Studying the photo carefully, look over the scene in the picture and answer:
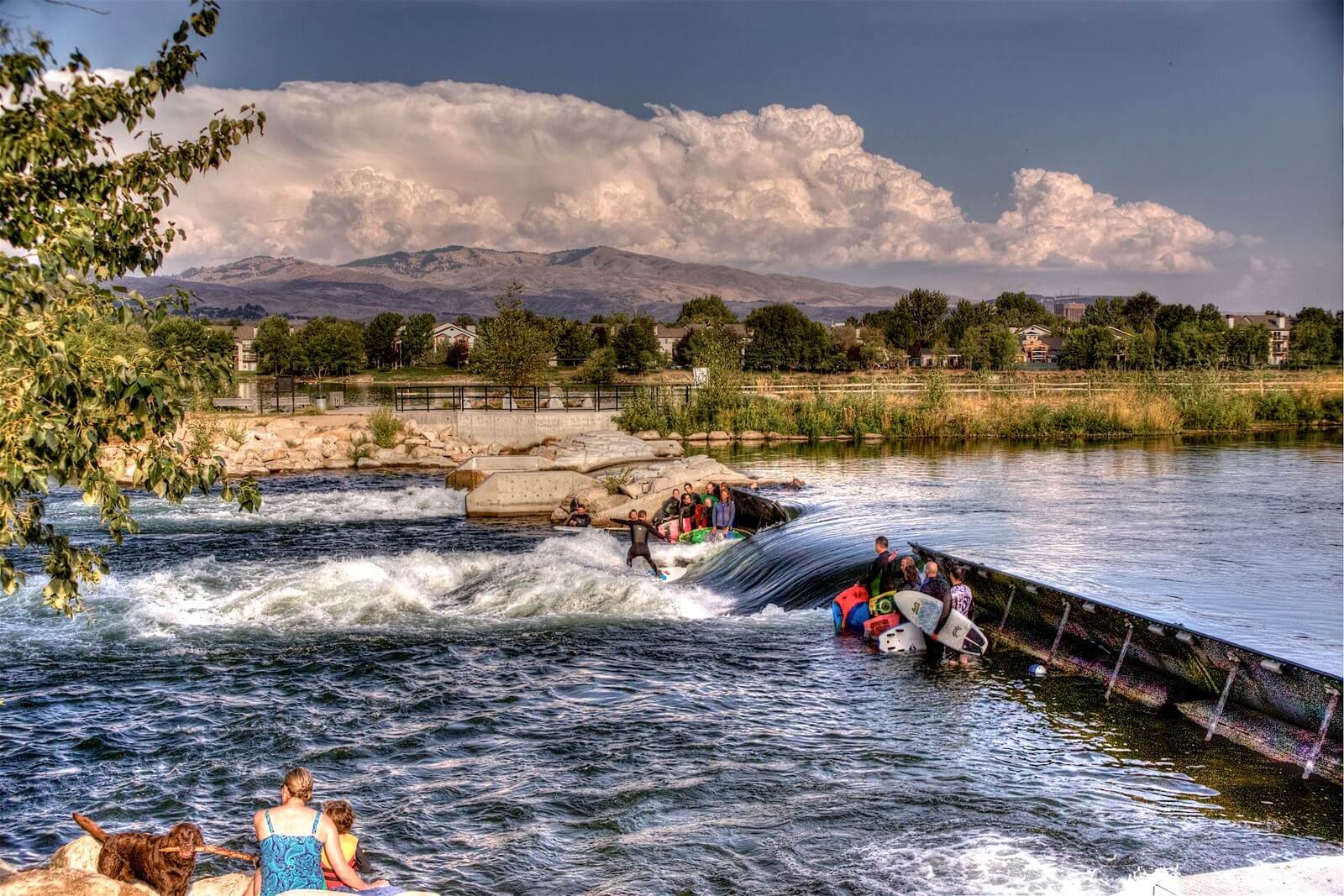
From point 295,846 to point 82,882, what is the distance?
5.32 ft

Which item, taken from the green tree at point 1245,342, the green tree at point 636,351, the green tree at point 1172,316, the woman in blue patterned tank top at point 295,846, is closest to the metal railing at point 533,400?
the woman in blue patterned tank top at point 295,846

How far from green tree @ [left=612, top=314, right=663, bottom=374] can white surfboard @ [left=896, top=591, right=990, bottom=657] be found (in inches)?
5232

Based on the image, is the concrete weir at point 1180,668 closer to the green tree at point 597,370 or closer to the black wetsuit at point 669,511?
the black wetsuit at point 669,511

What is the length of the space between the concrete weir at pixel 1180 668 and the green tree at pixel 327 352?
14935 cm

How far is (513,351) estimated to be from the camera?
2625 inches

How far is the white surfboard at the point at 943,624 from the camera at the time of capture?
1766cm

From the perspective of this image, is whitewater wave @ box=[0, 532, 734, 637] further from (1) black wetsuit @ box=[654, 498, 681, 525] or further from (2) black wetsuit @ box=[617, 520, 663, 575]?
(1) black wetsuit @ box=[654, 498, 681, 525]

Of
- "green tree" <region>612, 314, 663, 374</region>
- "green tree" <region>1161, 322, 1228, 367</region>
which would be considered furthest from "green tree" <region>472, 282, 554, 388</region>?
"green tree" <region>1161, 322, 1228, 367</region>

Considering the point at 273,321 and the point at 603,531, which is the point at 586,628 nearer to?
the point at 603,531

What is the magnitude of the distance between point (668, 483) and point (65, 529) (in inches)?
677

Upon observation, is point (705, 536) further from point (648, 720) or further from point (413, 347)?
point (413, 347)

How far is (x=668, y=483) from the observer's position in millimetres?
34406

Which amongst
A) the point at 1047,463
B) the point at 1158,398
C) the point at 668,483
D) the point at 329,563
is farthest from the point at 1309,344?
the point at 329,563

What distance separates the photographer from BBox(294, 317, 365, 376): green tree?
15838 cm
